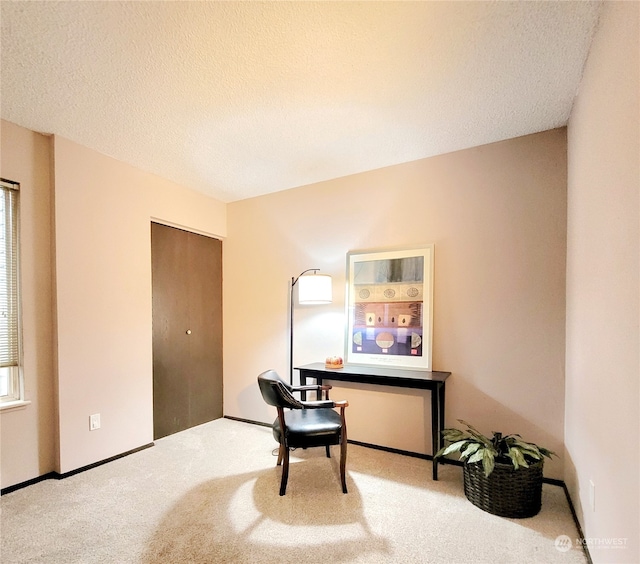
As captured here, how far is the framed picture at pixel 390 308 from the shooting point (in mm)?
2832

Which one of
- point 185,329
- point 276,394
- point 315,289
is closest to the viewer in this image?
point 276,394

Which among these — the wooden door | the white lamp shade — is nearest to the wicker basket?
the white lamp shade

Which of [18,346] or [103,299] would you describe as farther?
[103,299]

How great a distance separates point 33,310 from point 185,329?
131 cm

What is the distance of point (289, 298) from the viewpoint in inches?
141

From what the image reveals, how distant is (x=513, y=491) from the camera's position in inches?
76.6

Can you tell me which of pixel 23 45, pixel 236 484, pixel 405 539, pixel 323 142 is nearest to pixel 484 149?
pixel 323 142

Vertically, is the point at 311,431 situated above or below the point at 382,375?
below

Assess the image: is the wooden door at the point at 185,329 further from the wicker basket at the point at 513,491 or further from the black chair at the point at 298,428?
the wicker basket at the point at 513,491

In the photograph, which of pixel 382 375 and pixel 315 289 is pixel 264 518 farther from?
pixel 315 289

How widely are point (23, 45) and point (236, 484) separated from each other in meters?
2.80

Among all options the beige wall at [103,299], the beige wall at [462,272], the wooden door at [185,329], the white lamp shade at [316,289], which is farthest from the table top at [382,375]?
the beige wall at [103,299]

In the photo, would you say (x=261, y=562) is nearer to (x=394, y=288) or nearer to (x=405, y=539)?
(x=405, y=539)

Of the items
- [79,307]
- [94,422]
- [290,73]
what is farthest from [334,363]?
[290,73]
